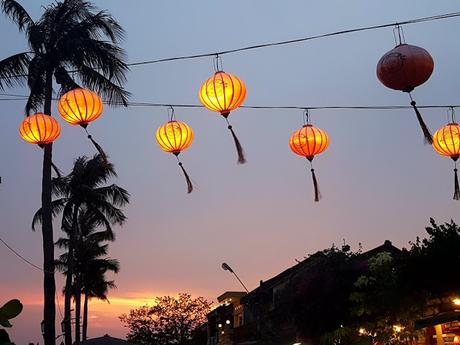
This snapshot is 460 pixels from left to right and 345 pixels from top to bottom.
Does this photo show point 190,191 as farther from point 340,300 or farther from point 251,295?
point 251,295

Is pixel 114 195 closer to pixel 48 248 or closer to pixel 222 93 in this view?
pixel 48 248

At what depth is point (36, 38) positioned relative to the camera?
17.2 metres

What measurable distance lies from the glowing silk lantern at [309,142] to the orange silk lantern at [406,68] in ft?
8.05

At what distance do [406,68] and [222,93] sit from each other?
106 inches

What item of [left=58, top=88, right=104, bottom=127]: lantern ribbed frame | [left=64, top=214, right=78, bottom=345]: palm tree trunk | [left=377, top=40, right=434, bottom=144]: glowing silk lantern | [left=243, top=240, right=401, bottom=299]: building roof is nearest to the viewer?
[left=377, top=40, right=434, bottom=144]: glowing silk lantern

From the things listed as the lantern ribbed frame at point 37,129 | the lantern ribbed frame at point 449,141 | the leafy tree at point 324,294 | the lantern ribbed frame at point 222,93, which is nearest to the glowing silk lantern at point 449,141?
the lantern ribbed frame at point 449,141

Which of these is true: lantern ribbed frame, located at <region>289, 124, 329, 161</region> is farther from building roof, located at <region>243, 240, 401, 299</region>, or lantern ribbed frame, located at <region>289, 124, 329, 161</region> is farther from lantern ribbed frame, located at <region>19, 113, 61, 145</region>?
building roof, located at <region>243, 240, 401, 299</region>

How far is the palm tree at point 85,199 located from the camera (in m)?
31.5

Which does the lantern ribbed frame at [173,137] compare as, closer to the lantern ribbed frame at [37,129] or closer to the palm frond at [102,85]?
the lantern ribbed frame at [37,129]

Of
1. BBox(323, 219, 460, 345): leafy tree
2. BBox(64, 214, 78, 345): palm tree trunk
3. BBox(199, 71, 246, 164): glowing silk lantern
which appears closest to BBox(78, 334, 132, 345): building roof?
BBox(323, 219, 460, 345): leafy tree

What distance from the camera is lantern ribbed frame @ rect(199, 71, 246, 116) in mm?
8719

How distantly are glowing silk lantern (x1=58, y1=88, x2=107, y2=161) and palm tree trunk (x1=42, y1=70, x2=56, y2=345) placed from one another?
8027mm

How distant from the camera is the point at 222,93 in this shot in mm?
8703

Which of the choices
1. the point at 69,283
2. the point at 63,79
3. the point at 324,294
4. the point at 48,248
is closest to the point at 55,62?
the point at 63,79
